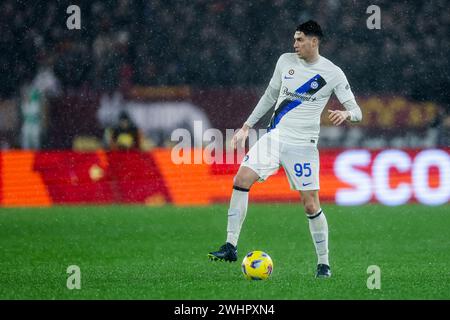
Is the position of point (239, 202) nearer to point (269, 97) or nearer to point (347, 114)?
point (269, 97)

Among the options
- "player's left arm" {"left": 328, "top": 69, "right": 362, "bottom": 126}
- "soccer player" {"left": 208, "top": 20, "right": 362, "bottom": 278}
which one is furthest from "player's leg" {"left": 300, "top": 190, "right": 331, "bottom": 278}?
"player's left arm" {"left": 328, "top": 69, "right": 362, "bottom": 126}

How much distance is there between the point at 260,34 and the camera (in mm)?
18828

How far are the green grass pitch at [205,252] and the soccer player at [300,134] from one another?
475 mm

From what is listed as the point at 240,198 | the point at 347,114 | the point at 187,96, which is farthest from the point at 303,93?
the point at 187,96

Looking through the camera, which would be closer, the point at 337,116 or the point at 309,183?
the point at 337,116

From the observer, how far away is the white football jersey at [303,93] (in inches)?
318

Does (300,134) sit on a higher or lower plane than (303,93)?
lower

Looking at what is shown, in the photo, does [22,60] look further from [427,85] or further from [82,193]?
[427,85]

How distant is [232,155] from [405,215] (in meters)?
3.02

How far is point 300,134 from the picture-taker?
320 inches

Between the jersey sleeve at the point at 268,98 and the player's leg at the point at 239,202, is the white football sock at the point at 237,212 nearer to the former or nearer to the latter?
the player's leg at the point at 239,202

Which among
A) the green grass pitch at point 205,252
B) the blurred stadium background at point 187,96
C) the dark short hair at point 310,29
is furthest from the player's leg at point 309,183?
the blurred stadium background at point 187,96

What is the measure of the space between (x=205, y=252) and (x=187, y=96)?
23.0 feet
